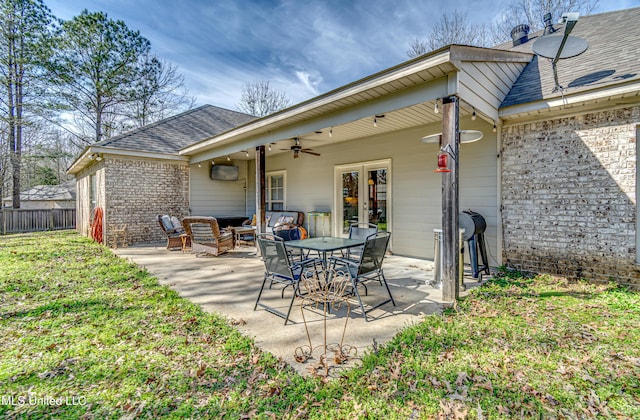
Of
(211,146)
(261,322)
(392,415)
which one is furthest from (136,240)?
(392,415)

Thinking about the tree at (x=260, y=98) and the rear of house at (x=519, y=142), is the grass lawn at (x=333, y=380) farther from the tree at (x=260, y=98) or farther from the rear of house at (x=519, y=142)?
the tree at (x=260, y=98)

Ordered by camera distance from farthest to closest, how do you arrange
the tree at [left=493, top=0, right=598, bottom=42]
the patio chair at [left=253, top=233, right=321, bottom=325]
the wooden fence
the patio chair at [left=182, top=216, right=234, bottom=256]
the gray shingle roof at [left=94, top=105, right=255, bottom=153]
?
1. the wooden fence
2. the tree at [left=493, top=0, right=598, bottom=42]
3. the gray shingle roof at [left=94, top=105, right=255, bottom=153]
4. the patio chair at [left=182, top=216, right=234, bottom=256]
5. the patio chair at [left=253, top=233, right=321, bottom=325]

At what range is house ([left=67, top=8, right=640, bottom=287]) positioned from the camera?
4062mm

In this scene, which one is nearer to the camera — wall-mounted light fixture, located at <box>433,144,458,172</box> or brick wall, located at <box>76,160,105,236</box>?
wall-mounted light fixture, located at <box>433,144,458,172</box>

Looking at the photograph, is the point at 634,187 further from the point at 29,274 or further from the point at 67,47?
the point at 67,47

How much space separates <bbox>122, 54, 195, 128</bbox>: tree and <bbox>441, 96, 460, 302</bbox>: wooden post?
17.4m

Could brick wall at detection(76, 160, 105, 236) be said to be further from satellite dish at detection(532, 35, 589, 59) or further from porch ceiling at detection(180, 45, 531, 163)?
satellite dish at detection(532, 35, 589, 59)

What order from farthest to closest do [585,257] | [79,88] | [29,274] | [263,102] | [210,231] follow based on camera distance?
[263,102], [79,88], [210,231], [29,274], [585,257]

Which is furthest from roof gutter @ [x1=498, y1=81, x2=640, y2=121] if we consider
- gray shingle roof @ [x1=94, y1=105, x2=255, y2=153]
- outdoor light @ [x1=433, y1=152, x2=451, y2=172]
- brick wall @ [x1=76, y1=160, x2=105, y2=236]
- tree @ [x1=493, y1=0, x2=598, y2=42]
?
brick wall @ [x1=76, y1=160, x2=105, y2=236]

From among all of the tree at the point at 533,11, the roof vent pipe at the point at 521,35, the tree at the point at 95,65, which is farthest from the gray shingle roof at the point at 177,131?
the tree at the point at 533,11

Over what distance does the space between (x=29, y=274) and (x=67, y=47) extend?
44.5 ft

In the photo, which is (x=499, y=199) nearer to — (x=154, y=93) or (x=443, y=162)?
(x=443, y=162)

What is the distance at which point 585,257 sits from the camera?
14.5 ft

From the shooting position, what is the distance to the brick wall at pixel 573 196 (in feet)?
13.5
